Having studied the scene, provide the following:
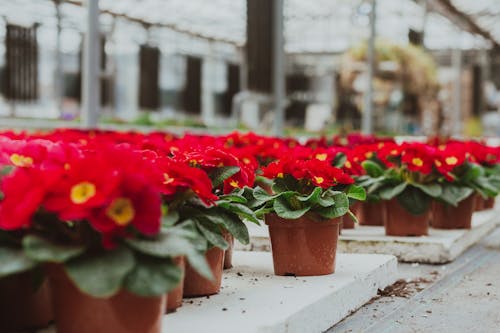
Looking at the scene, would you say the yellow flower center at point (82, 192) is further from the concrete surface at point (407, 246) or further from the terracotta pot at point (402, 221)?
the terracotta pot at point (402, 221)

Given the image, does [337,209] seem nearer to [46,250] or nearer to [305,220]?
[305,220]

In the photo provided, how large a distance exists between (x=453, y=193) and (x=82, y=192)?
2.97 m

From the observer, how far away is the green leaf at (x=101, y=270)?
1550 millimetres

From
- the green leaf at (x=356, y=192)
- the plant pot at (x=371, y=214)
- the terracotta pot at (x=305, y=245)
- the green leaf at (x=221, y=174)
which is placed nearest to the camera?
the green leaf at (x=221, y=174)

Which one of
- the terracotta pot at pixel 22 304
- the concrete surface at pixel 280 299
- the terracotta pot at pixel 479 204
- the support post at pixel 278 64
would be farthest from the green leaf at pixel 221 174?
the support post at pixel 278 64

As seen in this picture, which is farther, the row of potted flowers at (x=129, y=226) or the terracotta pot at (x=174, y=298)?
the terracotta pot at (x=174, y=298)

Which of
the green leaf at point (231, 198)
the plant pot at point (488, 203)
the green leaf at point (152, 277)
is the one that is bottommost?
the plant pot at point (488, 203)

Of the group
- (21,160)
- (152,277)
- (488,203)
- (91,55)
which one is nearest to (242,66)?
(488,203)

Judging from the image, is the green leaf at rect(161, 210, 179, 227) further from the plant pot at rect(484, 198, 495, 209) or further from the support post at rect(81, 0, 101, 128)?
the plant pot at rect(484, 198, 495, 209)

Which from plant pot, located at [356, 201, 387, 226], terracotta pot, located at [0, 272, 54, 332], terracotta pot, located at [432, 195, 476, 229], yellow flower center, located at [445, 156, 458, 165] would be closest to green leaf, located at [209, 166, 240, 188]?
terracotta pot, located at [0, 272, 54, 332]

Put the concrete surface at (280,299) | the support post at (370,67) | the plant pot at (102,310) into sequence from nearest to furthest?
the plant pot at (102,310) → the concrete surface at (280,299) → the support post at (370,67)

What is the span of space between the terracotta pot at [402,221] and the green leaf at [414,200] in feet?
0.23

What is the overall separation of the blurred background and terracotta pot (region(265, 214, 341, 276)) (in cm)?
279

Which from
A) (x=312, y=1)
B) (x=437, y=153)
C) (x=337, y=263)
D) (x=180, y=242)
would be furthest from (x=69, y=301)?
(x=312, y=1)
